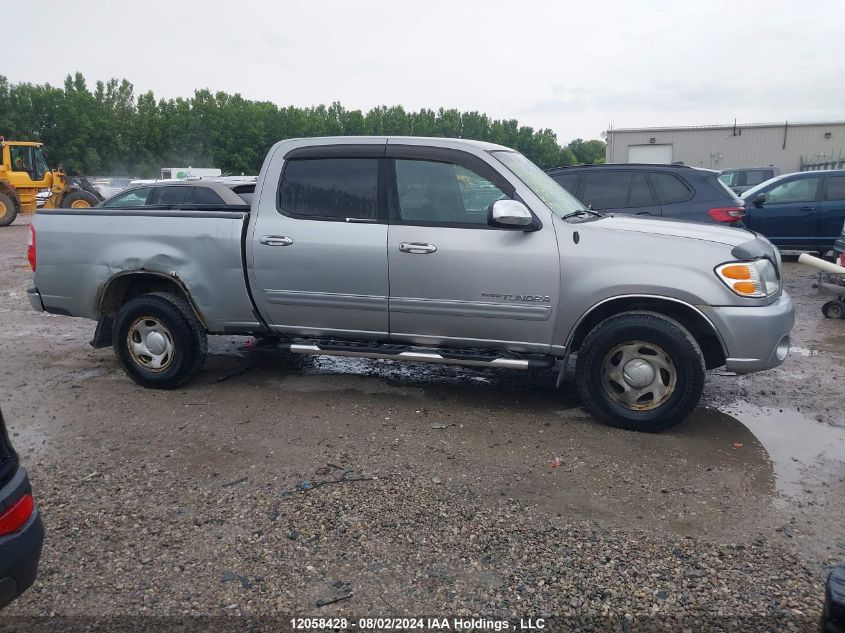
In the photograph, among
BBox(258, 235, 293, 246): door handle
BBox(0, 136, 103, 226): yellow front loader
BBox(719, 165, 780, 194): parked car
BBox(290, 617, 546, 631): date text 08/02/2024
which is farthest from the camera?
BBox(0, 136, 103, 226): yellow front loader

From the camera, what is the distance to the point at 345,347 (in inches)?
210

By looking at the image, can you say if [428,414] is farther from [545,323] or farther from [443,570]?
[443,570]

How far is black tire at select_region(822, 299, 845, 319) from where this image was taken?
27.9 ft

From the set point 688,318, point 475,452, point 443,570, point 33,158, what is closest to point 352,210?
point 475,452

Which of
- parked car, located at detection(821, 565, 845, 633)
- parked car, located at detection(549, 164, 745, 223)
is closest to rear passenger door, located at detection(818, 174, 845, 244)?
parked car, located at detection(549, 164, 745, 223)

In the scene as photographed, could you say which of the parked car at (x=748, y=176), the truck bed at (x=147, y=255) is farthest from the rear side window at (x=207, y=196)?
the parked car at (x=748, y=176)

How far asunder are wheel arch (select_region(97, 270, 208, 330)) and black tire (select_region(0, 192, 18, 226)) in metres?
21.0

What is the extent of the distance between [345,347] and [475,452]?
4.56 feet

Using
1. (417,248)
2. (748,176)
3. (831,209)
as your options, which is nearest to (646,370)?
(417,248)

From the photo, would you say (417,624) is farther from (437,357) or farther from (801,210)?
(801,210)

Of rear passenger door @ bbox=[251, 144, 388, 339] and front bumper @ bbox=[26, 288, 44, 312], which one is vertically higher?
rear passenger door @ bbox=[251, 144, 388, 339]

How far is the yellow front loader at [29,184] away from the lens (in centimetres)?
2380

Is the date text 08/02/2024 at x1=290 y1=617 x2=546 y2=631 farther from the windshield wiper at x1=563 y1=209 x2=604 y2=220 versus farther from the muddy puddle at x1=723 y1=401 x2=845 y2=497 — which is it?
the windshield wiper at x1=563 y1=209 x2=604 y2=220

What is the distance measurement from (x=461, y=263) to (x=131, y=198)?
29.1 feet
